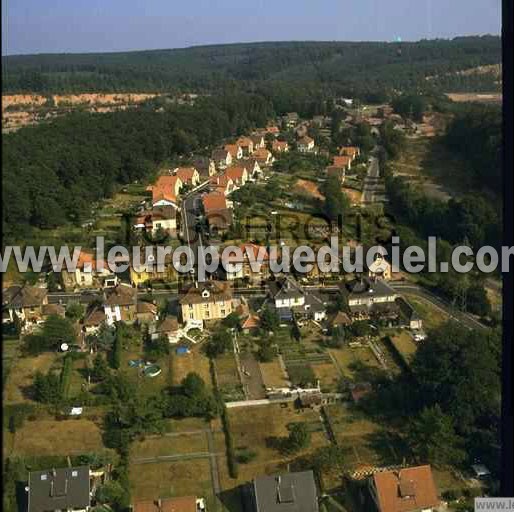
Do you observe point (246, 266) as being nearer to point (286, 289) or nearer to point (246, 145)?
point (286, 289)

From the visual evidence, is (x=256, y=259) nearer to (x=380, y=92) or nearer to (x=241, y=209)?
(x=241, y=209)

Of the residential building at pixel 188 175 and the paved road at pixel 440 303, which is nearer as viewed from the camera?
the paved road at pixel 440 303

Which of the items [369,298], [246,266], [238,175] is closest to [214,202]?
[238,175]

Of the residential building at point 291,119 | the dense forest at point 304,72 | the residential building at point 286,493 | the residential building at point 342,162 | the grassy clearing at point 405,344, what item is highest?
the dense forest at point 304,72

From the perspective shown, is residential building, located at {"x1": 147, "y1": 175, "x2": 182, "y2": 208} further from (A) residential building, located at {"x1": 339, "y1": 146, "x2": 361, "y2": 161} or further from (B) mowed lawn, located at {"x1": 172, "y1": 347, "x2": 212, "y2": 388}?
(B) mowed lawn, located at {"x1": 172, "y1": 347, "x2": 212, "y2": 388}

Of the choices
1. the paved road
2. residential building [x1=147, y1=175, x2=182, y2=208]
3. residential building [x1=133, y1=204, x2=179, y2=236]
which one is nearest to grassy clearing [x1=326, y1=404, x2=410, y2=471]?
A: the paved road

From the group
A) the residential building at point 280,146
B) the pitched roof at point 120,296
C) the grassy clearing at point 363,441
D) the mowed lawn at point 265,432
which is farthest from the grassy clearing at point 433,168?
the mowed lawn at point 265,432

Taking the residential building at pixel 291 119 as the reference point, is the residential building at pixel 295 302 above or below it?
below

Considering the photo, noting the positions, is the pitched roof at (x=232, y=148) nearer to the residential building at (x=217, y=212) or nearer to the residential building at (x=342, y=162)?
the residential building at (x=342, y=162)

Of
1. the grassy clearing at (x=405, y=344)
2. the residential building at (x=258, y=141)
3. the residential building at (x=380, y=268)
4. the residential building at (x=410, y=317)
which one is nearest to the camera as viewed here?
the grassy clearing at (x=405, y=344)
